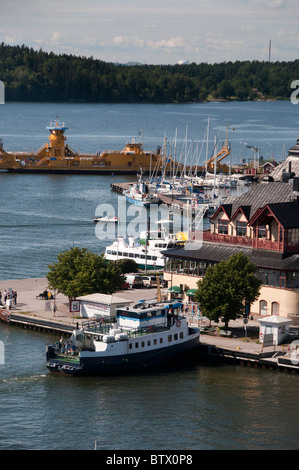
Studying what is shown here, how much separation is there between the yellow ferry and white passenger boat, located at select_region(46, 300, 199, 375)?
108 meters

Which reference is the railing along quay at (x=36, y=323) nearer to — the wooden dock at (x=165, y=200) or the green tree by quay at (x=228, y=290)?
the green tree by quay at (x=228, y=290)

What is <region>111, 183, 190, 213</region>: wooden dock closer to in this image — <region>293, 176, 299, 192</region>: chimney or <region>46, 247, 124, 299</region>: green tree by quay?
<region>46, 247, 124, 299</region>: green tree by quay

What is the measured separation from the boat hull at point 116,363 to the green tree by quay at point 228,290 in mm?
3594

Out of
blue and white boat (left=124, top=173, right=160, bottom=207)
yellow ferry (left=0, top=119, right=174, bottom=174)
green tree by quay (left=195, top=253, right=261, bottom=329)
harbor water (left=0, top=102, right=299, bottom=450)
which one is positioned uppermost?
yellow ferry (left=0, top=119, right=174, bottom=174)

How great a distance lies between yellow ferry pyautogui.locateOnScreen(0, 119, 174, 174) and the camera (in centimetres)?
16562

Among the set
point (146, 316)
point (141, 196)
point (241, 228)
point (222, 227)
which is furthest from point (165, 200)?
point (146, 316)

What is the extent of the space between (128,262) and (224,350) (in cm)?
2086

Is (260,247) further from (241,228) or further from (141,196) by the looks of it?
(141,196)

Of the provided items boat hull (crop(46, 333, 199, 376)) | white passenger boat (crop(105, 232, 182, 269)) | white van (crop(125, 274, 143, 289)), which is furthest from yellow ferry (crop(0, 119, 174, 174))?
boat hull (crop(46, 333, 199, 376))

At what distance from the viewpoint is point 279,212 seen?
6181 centimetres

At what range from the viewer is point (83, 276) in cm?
6391
